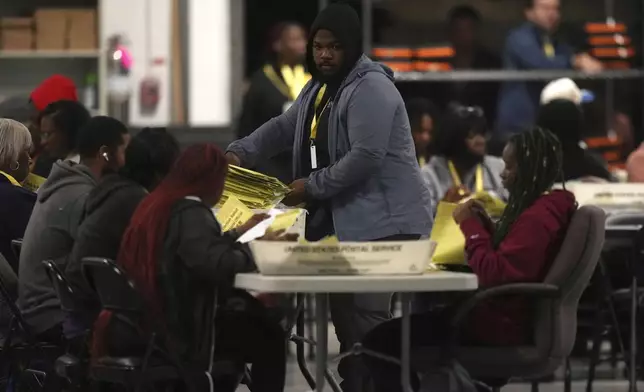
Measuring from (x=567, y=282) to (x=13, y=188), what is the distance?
7.17 ft

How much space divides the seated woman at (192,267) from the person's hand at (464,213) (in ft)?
2.31

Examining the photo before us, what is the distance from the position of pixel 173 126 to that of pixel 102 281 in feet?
18.4

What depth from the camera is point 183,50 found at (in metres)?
10.7

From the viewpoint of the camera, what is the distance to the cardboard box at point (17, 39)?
10.1 meters

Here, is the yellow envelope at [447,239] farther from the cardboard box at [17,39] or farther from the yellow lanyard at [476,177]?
the cardboard box at [17,39]

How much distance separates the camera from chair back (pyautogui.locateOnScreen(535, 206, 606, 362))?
15.4ft

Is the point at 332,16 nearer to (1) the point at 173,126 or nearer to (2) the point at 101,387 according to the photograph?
(2) the point at 101,387

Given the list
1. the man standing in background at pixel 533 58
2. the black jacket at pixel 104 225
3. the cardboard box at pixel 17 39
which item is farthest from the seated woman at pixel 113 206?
the man standing in background at pixel 533 58

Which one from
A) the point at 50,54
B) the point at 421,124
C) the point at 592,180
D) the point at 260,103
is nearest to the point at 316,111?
the point at 592,180

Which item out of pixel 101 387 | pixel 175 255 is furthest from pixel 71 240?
pixel 175 255

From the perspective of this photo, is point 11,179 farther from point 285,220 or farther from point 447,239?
point 447,239

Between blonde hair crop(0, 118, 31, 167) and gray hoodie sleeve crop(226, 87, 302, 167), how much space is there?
35.1 inches

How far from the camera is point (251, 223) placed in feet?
15.2

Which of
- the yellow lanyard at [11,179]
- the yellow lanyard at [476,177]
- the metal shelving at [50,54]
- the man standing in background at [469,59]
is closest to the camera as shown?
the yellow lanyard at [11,179]
